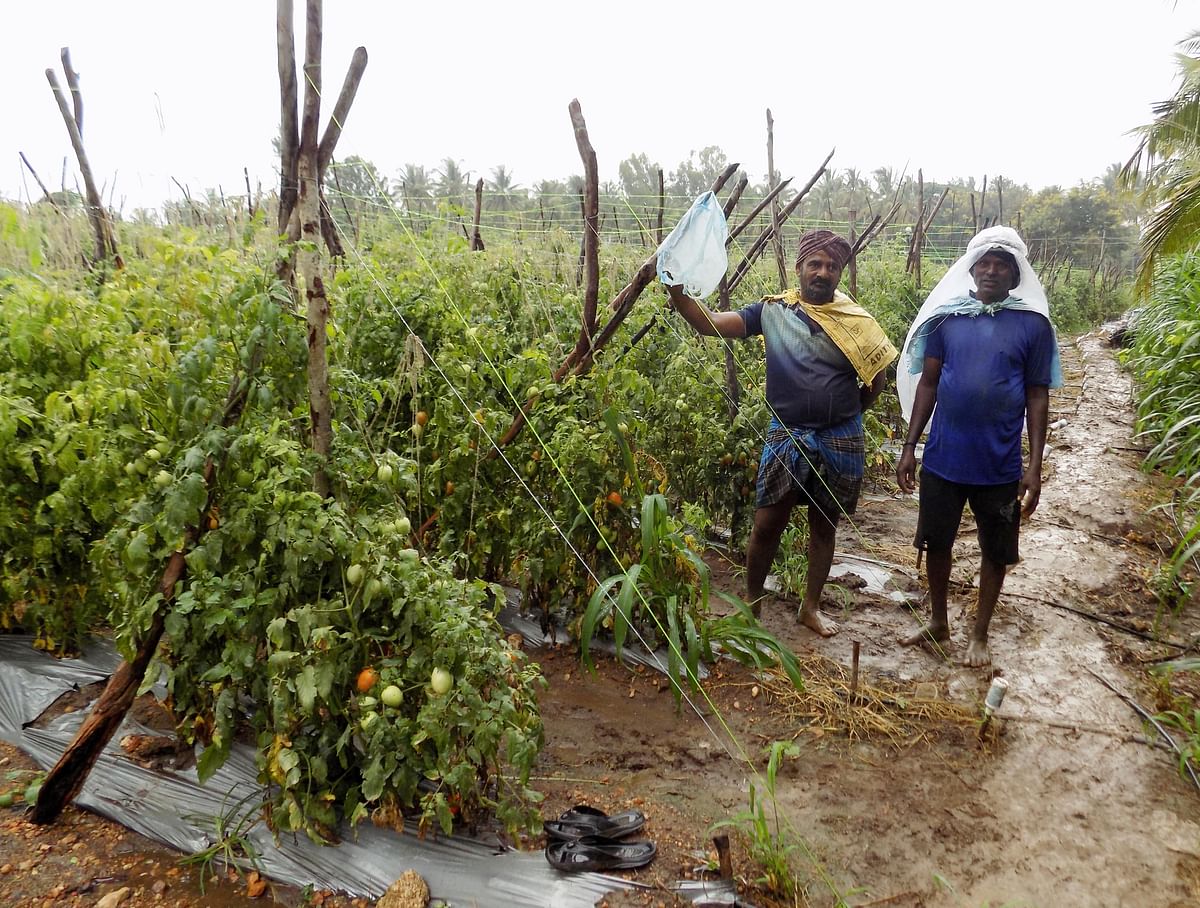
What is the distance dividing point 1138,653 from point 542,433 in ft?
8.73

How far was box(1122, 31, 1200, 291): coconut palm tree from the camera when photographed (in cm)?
697

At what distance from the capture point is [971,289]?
9.48 feet

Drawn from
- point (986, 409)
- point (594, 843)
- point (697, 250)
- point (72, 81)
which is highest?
point (72, 81)

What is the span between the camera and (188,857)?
1840mm

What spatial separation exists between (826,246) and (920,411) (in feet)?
2.60

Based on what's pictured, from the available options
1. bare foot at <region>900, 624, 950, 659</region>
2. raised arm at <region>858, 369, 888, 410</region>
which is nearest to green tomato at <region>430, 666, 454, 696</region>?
raised arm at <region>858, 369, 888, 410</region>

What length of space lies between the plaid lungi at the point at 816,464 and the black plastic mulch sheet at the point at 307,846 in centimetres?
165

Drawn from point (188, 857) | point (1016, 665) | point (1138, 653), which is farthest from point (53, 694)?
point (1138, 653)

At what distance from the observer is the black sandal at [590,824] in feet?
6.20

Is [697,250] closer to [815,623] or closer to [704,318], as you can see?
[704,318]

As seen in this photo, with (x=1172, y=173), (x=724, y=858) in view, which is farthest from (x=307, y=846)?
(x=1172, y=173)

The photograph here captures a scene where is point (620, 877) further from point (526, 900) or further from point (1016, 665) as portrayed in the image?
point (1016, 665)

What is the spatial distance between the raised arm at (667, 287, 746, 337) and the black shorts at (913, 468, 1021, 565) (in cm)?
97

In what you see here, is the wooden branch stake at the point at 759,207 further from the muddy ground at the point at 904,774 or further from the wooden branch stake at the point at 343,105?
the wooden branch stake at the point at 343,105
